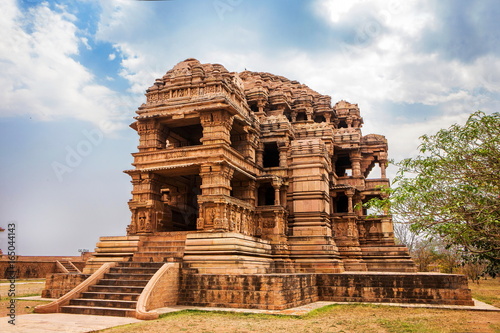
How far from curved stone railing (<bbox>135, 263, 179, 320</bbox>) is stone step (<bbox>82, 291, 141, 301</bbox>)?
60 centimetres

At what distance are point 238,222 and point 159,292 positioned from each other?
6.34 m

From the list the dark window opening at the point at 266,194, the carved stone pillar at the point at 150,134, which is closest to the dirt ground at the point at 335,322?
the carved stone pillar at the point at 150,134

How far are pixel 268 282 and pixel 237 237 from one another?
130 inches

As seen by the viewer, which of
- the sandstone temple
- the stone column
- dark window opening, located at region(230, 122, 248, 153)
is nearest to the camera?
the sandstone temple

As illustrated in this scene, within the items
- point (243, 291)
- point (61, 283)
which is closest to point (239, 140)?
point (243, 291)

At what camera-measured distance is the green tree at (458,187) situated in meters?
11.0

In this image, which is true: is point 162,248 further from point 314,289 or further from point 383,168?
point 383,168

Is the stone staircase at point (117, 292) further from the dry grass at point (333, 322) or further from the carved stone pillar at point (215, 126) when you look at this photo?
the carved stone pillar at point (215, 126)

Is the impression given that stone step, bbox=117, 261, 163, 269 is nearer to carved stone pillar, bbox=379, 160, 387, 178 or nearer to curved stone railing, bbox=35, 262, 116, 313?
curved stone railing, bbox=35, 262, 116, 313

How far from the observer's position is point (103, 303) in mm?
14344

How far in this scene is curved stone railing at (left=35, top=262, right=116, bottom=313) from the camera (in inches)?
545

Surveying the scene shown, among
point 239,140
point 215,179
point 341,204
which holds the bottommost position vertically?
point 341,204

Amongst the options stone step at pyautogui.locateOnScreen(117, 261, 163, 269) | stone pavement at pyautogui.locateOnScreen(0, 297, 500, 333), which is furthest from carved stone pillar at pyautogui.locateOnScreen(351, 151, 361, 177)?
stone step at pyautogui.locateOnScreen(117, 261, 163, 269)

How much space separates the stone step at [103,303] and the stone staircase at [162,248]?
336 cm
